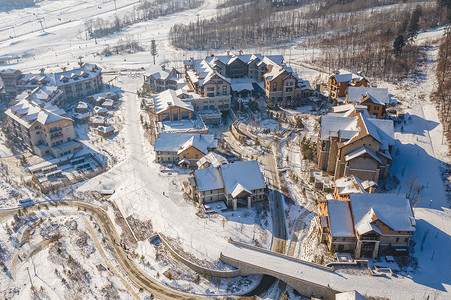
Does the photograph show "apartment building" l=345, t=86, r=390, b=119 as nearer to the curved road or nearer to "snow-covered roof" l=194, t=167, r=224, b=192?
"snow-covered roof" l=194, t=167, r=224, b=192

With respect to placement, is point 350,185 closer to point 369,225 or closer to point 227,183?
point 369,225

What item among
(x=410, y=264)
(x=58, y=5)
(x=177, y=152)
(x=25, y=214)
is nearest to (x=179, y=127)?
(x=177, y=152)

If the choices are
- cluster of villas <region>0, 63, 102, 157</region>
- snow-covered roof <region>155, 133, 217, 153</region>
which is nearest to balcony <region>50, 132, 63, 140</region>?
cluster of villas <region>0, 63, 102, 157</region>

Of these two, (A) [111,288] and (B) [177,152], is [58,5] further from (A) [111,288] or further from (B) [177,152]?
(A) [111,288]

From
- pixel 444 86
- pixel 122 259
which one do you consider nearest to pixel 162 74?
pixel 122 259

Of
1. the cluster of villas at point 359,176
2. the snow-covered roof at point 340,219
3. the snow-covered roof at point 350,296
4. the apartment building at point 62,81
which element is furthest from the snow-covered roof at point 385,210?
the apartment building at point 62,81

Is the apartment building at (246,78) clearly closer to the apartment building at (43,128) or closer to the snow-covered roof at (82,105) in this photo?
the snow-covered roof at (82,105)
